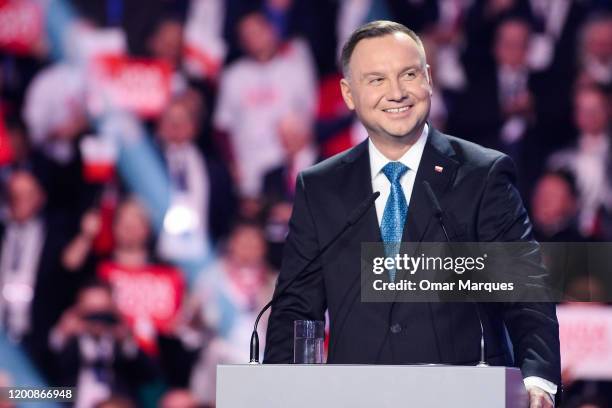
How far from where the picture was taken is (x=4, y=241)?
4.76m

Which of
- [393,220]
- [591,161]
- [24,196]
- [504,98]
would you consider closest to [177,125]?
[24,196]

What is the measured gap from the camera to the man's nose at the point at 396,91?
7.13 ft

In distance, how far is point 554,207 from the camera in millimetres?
4273

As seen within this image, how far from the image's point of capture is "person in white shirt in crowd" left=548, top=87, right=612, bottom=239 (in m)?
4.21

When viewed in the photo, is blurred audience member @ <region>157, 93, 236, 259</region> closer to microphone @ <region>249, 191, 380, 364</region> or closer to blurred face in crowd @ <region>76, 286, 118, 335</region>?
blurred face in crowd @ <region>76, 286, 118, 335</region>

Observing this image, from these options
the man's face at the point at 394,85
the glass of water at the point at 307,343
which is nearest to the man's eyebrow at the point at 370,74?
the man's face at the point at 394,85

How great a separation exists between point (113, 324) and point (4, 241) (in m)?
0.68

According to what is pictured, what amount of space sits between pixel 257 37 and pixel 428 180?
2770mm

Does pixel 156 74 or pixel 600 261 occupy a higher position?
pixel 156 74

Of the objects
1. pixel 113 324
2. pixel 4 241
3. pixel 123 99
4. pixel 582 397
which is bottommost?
pixel 582 397

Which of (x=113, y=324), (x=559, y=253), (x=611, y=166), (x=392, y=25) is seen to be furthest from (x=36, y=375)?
(x=392, y=25)

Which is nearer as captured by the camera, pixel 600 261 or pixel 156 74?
pixel 600 261

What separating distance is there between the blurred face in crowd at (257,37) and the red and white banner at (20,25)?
103 centimetres

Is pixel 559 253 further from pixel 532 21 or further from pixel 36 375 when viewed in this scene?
pixel 36 375
